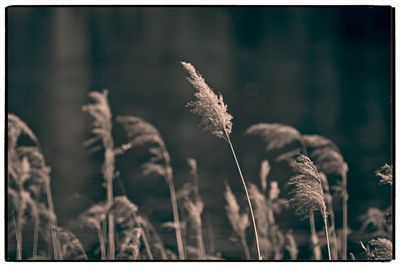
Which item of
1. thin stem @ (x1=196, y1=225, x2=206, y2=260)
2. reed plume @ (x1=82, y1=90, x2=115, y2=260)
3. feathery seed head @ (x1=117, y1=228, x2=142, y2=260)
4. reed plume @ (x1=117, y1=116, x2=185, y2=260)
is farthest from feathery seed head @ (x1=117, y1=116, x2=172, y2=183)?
feathery seed head @ (x1=117, y1=228, x2=142, y2=260)

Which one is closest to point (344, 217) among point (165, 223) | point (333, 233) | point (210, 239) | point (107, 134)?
point (333, 233)

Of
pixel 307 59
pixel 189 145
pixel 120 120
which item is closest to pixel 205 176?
pixel 189 145

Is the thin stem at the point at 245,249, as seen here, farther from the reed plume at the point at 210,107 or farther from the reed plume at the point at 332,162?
the reed plume at the point at 210,107

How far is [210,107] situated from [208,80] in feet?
6.15

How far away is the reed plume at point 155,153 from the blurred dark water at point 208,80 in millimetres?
120

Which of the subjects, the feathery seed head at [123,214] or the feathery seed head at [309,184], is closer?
the feathery seed head at [309,184]

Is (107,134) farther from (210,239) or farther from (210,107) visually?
(210,107)

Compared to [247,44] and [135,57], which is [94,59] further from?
[247,44]

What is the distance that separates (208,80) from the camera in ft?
18.8

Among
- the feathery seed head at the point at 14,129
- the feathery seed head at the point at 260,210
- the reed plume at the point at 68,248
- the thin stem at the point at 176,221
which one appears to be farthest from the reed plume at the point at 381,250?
the feathery seed head at the point at 14,129

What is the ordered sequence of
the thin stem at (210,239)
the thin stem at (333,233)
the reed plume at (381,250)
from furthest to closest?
the thin stem at (210,239) → the thin stem at (333,233) → the reed plume at (381,250)

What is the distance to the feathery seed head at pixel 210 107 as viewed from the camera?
3.84 meters

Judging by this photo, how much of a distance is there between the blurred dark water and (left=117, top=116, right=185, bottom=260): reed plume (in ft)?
0.39

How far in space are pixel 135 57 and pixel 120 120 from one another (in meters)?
0.42
